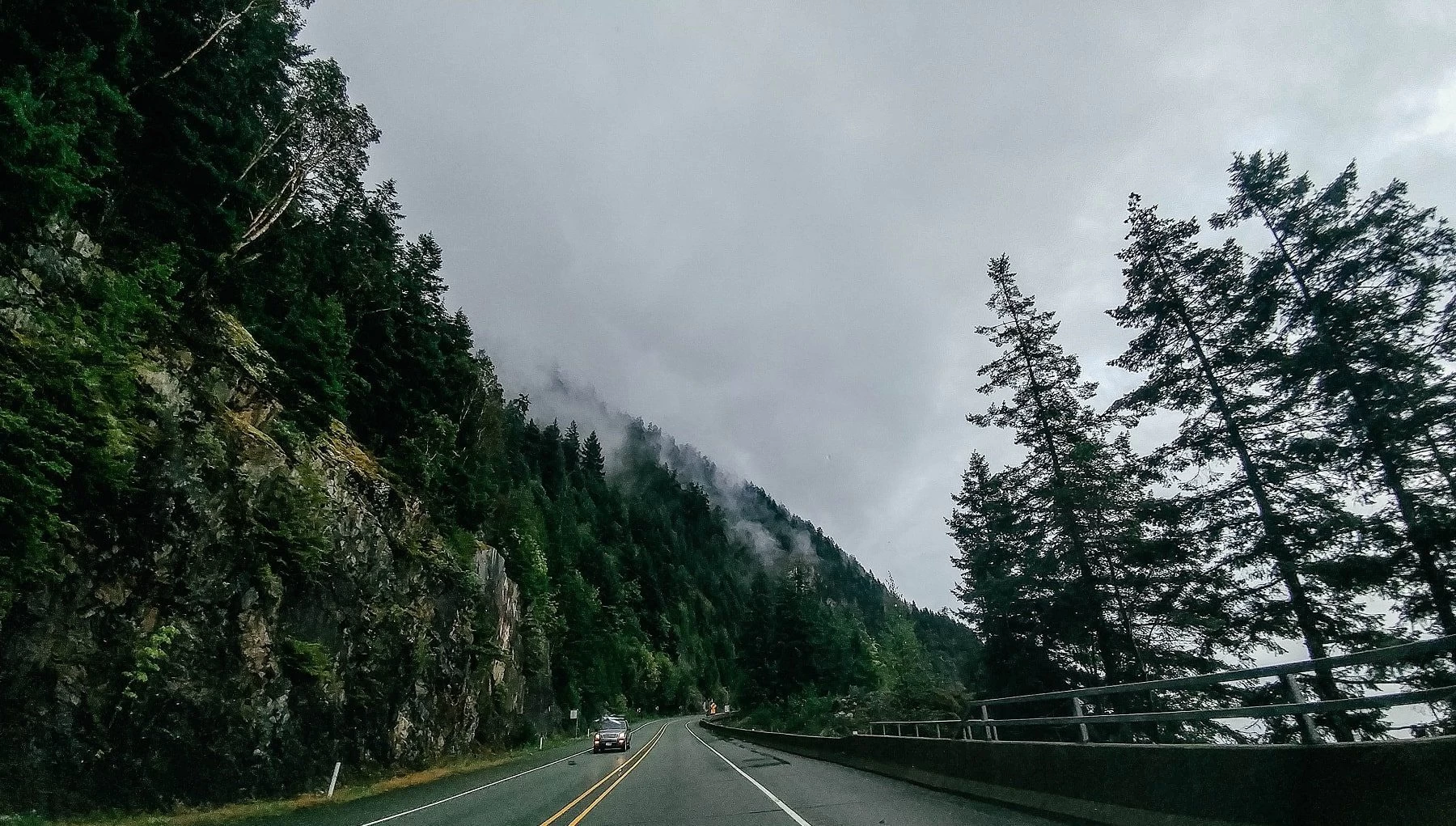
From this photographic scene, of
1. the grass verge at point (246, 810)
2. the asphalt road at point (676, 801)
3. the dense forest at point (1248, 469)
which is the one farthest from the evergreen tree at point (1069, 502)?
the grass verge at point (246, 810)

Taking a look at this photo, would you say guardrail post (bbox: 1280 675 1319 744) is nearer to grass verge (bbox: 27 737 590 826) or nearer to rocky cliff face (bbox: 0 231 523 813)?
grass verge (bbox: 27 737 590 826)

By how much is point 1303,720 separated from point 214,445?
2181cm

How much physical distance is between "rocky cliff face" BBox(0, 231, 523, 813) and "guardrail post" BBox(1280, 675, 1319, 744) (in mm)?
18748

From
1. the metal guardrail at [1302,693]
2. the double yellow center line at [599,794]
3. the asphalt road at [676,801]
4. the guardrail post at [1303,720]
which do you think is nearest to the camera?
the metal guardrail at [1302,693]

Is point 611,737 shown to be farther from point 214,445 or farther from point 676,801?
point 214,445

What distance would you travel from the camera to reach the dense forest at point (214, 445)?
12508 mm

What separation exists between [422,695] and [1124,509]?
27577mm

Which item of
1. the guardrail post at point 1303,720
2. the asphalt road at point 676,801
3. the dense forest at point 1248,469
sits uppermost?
the dense forest at point 1248,469

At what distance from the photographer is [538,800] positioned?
14664 millimetres

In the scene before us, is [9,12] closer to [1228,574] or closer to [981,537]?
[1228,574]

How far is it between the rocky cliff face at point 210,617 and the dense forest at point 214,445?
0.21 feet

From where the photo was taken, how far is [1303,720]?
5.24 m

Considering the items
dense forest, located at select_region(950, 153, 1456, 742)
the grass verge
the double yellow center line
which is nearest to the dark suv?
the double yellow center line

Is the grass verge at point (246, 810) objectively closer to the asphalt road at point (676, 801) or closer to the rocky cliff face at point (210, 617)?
the rocky cliff face at point (210, 617)
